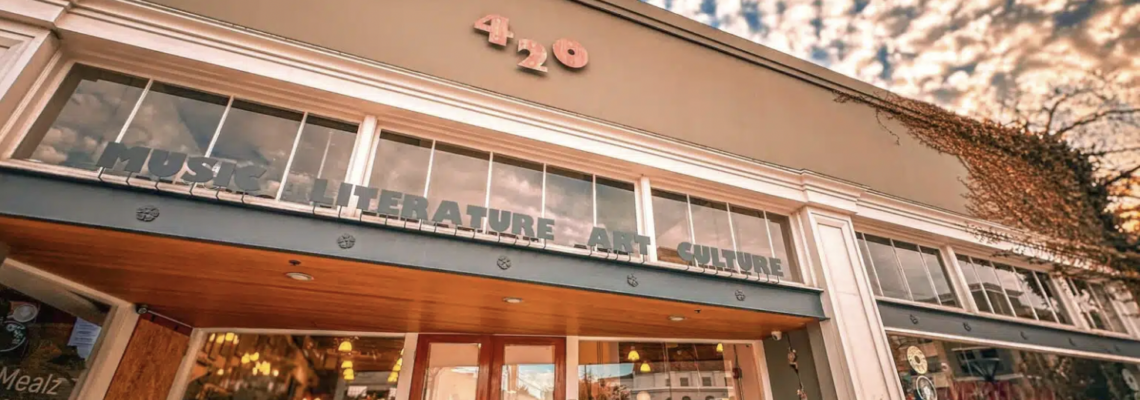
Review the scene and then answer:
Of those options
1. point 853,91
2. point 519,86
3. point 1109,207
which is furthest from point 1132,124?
point 853,91

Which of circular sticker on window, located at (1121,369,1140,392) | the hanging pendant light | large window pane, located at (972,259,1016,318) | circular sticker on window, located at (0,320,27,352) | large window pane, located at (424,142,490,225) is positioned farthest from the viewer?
circular sticker on window, located at (1121,369,1140,392)

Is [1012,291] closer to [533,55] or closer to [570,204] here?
[570,204]

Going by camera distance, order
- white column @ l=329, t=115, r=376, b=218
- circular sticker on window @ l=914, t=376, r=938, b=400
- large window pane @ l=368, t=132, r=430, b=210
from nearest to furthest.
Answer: white column @ l=329, t=115, r=376, b=218, large window pane @ l=368, t=132, r=430, b=210, circular sticker on window @ l=914, t=376, r=938, b=400

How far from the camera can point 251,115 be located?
5.34 m

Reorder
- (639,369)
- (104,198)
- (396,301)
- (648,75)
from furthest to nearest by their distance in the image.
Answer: (648,75) → (639,369) → (396,301) → (104,198)

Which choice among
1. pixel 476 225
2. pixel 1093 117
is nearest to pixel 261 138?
pixel 476 225

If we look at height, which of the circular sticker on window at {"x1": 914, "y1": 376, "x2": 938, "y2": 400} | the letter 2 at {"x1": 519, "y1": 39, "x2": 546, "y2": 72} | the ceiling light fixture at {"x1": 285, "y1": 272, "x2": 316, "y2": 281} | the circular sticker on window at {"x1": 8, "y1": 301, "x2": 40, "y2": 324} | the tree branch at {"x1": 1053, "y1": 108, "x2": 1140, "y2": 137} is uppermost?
the letter 2 at {"x1": 519, "y1": 39, "x2": 546, "y2": 72}

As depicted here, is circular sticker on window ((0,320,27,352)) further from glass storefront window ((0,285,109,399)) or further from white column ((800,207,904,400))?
white column ((800,207,904,400))

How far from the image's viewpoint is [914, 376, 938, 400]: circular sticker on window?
6.83 m

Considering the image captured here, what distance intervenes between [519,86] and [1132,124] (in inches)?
219

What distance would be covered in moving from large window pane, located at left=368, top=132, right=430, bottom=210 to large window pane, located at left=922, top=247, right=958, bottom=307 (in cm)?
867

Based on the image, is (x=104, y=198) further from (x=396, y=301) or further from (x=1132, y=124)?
(x=1132, y=124)

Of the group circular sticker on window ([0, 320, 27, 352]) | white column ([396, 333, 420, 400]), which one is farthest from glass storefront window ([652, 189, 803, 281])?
circular sticker on window ([0, 320, 27, 352])

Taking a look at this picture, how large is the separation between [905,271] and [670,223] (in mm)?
4619
